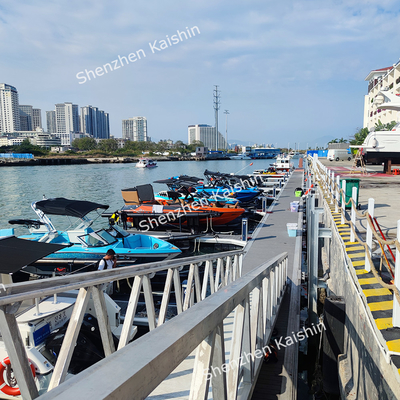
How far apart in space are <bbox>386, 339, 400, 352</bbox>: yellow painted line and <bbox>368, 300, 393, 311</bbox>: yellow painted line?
2.90 ft

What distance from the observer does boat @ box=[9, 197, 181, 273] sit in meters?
12.0

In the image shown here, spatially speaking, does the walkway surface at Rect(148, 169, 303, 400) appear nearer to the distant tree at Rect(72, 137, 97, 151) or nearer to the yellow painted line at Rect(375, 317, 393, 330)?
the yellow painted line at Rect(375, 317, 393, 330)

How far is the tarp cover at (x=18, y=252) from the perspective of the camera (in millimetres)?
6270

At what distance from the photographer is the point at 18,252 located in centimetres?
696

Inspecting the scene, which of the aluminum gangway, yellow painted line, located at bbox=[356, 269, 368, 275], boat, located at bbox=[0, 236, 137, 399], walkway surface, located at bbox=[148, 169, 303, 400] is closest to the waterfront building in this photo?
walkway surface, located at bbox=[148, 169, 303, 400]

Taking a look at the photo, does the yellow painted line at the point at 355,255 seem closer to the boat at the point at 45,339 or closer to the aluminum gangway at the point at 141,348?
the aluminum gangway at the point at 141,348

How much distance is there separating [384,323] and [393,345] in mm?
527

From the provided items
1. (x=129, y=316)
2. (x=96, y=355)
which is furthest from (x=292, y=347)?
(x=129, y=316)

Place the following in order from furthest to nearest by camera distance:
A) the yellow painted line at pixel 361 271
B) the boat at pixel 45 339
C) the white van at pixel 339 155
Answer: the white van at pixel 339 155 → the yellow painted line at pixel 361 271 → the boat at pixel 45 339

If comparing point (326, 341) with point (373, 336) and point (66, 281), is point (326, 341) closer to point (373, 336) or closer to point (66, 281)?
point (373, 336)

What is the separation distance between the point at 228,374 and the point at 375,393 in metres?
2.33

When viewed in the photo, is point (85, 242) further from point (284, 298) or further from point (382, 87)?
point (382, 87)

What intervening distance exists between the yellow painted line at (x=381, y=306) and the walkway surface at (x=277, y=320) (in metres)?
1.62

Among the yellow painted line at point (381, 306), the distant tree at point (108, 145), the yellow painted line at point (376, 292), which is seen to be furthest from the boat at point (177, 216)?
the distant tree at point (108, 145)
